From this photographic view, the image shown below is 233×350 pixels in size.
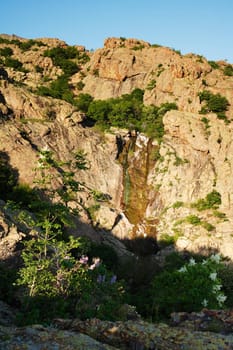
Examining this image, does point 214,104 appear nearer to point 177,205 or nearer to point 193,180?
point 193,180

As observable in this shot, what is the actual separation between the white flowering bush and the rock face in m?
14.8

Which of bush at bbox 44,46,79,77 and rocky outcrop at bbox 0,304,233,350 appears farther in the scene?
bush at bbox 44,46,79,77

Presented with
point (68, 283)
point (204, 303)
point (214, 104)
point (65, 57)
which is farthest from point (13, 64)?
point (68, 283)

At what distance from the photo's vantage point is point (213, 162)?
126 feet

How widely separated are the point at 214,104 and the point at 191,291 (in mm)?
34050

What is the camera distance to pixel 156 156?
39.9m

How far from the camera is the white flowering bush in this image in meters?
13.2

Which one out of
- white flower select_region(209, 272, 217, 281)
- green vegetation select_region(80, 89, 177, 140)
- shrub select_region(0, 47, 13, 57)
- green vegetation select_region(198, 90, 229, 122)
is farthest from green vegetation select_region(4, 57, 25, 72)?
white flower select_region(209, 272, 217, 281)

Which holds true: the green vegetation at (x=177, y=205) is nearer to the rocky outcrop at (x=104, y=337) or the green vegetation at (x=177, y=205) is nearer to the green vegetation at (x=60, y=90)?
the green vegetation at (x=60, y=90)

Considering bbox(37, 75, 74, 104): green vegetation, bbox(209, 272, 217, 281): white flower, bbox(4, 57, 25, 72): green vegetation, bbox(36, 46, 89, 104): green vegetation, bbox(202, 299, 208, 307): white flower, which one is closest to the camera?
bbox(202, 299, 208, 307): white flower

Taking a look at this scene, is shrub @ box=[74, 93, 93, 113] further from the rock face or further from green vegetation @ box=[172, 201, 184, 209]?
green vegetation @ box=[172, 201, 184, 209]

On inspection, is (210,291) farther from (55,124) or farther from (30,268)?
(55,124)

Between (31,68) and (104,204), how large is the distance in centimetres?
3636

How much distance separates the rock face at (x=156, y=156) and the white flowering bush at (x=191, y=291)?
14820 millimetres
